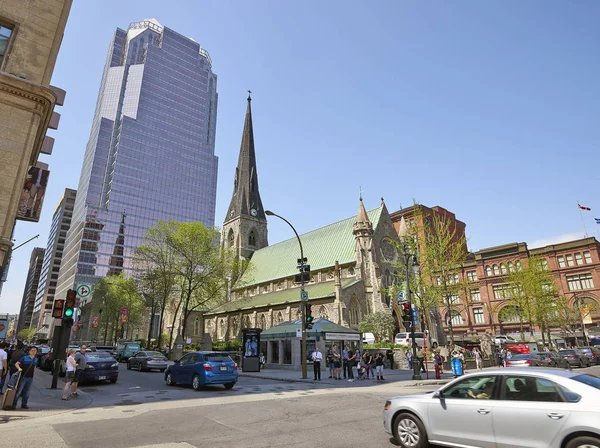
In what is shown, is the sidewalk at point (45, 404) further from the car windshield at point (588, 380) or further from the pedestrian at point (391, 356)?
the pedestrian at point (391, 356)

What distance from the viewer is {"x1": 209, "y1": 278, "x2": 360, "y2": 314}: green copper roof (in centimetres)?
4274

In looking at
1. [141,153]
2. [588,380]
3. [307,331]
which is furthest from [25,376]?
[141,153]

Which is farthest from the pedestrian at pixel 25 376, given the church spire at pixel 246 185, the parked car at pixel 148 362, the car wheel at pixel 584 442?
the church spire at pixel 246 185

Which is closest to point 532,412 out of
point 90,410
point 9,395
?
point 90,410

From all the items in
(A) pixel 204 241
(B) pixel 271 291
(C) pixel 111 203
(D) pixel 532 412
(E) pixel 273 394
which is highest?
(C) pixel 111 203

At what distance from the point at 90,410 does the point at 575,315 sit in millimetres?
55149

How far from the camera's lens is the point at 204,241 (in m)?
41.5

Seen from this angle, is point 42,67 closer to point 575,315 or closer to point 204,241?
point 204,241

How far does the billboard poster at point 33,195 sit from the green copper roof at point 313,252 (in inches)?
1263

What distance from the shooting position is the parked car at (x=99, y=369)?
17.5m

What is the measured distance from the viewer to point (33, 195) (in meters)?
17.6

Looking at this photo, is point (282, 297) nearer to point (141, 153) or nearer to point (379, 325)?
point (379, 325)

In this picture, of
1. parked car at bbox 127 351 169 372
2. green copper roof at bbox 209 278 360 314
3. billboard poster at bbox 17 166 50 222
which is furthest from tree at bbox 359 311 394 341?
billboard poster at bbox 17 166 50 222

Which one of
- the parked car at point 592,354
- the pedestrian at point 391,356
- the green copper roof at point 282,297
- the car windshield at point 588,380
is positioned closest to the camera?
the car windshield at point 588,380
